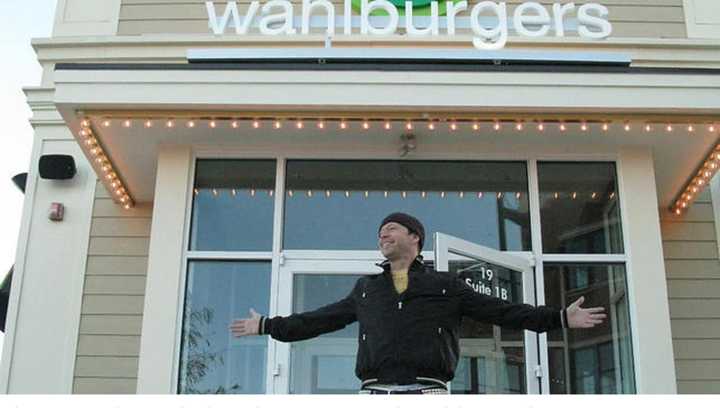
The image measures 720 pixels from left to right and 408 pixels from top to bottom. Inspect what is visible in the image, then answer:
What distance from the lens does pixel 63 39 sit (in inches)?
277

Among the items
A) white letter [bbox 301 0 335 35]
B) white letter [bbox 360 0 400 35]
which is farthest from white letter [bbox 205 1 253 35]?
white letter [bbox 360 0 400 35]

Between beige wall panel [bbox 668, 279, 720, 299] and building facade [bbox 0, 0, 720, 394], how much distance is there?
0.05ft

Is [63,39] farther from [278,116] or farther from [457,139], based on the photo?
[457,139]

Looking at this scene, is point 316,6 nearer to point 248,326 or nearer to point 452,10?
point 452,10

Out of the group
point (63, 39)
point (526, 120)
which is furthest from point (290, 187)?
point (63, 39)

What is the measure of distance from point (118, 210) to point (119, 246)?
29 cm

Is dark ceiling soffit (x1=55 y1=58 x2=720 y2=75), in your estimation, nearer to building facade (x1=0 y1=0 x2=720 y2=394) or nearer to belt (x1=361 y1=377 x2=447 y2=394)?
building facade (x1=0 y1=0 x2=720 y2=394)

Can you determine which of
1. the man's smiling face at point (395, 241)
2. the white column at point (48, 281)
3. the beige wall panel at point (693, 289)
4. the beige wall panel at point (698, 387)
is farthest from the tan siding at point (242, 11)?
the man's smiling face at point (395, 241)

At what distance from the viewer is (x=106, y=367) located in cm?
624

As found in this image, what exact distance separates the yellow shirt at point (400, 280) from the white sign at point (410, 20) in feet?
11.0

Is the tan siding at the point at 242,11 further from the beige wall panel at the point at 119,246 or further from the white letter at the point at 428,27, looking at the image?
the beige wall panel at the point at 119,246

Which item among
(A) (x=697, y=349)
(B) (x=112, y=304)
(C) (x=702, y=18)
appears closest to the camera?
(A) (x=697, y=349)

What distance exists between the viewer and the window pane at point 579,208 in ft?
18.4

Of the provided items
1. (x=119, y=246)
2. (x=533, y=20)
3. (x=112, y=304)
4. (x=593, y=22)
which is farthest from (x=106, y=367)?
(x=593, y=22)
